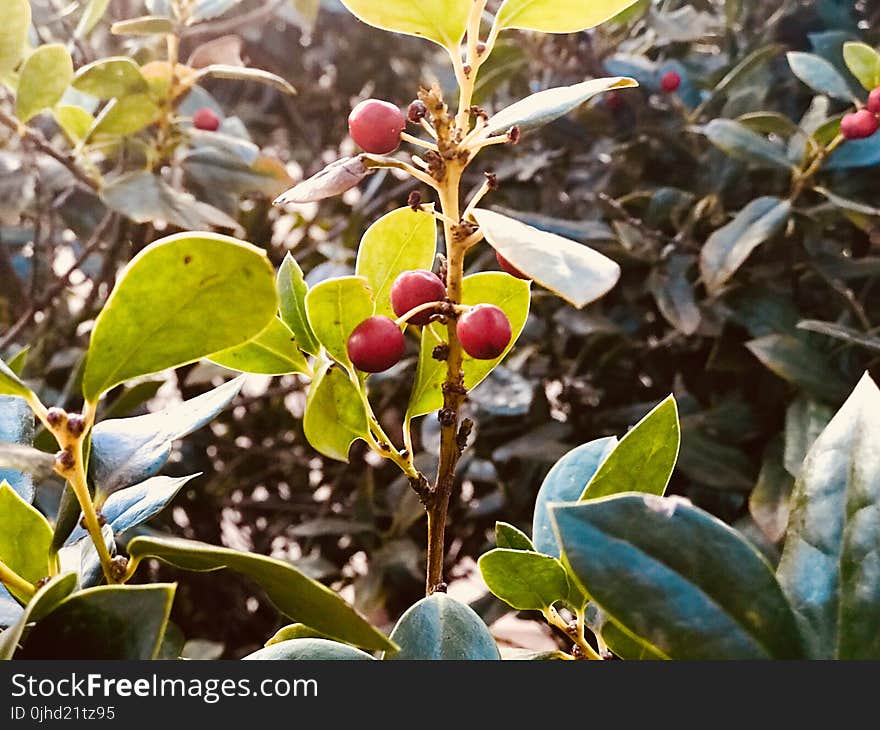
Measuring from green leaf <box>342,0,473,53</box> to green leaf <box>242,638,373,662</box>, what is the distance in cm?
27

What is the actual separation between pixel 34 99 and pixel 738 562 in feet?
2.36

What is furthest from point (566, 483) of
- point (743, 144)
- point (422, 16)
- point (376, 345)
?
point (743, 144)

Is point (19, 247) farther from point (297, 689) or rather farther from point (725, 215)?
point (297, 689)

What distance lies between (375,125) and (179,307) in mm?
133

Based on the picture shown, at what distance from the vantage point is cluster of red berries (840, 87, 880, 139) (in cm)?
75

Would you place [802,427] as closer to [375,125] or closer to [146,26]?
[375,125]

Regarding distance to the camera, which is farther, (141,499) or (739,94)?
(739,94)

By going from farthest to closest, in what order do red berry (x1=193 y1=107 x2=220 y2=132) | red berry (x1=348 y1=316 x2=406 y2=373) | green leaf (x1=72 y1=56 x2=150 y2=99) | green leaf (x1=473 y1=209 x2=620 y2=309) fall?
red berry (x1=193 y1=107 x2=220 y2=132)
green leaf (x1=72 y1=56 x2=150 y2=99)
red berry (x1=348 y1=316 x2=406 y2=373)
green leaf (x1=473 y1=209 x2=620 y2=309)

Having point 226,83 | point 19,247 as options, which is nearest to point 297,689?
point 19,247

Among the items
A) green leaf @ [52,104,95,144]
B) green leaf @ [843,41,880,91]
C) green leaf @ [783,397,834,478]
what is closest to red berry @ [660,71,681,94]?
green leaf @ [843,41,880,91]

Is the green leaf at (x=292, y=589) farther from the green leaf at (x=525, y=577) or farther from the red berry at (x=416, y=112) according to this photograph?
the red berry at (x=416, y=112)

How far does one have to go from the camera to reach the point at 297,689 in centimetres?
32

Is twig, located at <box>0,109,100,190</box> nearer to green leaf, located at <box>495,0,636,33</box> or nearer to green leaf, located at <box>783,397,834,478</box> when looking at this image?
green leaf, located at <box>495,0,636,33</box>

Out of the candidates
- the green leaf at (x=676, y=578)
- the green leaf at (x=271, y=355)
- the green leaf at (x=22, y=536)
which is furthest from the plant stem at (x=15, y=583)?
the green leaf at (x=676, y=578)
